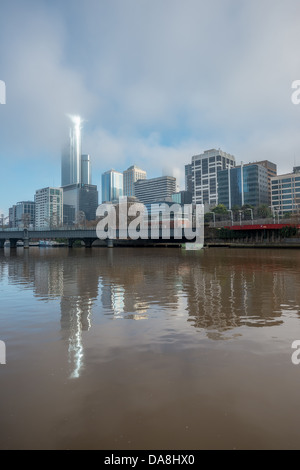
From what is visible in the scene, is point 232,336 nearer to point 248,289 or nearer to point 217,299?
point 217,299

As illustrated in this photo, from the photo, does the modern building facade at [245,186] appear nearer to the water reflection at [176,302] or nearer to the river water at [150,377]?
the water reflection at [176,302]

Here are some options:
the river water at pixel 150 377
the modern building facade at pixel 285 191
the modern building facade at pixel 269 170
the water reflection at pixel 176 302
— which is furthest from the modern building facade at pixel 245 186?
the river water at pixel 150 377

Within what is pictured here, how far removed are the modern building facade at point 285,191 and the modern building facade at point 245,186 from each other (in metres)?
5.61

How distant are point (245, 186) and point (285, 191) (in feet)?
74.9

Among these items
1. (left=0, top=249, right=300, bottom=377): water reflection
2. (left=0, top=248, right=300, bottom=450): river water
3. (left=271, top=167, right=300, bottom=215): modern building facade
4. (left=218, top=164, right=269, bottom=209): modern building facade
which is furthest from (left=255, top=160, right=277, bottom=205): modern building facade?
(left=0, top=248, right=300, bottom=450): river water

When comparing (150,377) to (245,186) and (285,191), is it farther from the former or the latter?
(285,191)

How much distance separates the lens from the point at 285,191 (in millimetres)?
171125

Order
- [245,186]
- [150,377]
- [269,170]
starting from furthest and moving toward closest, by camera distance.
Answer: [269,170] < [245,186] < [150,377]

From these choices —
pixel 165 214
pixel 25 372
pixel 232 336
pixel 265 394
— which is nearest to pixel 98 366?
pixel 25 372

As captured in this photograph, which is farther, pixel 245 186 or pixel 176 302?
pixel 245 186

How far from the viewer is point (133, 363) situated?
6.14 metres

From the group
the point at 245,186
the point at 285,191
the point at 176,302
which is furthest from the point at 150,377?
the point at 285,191
